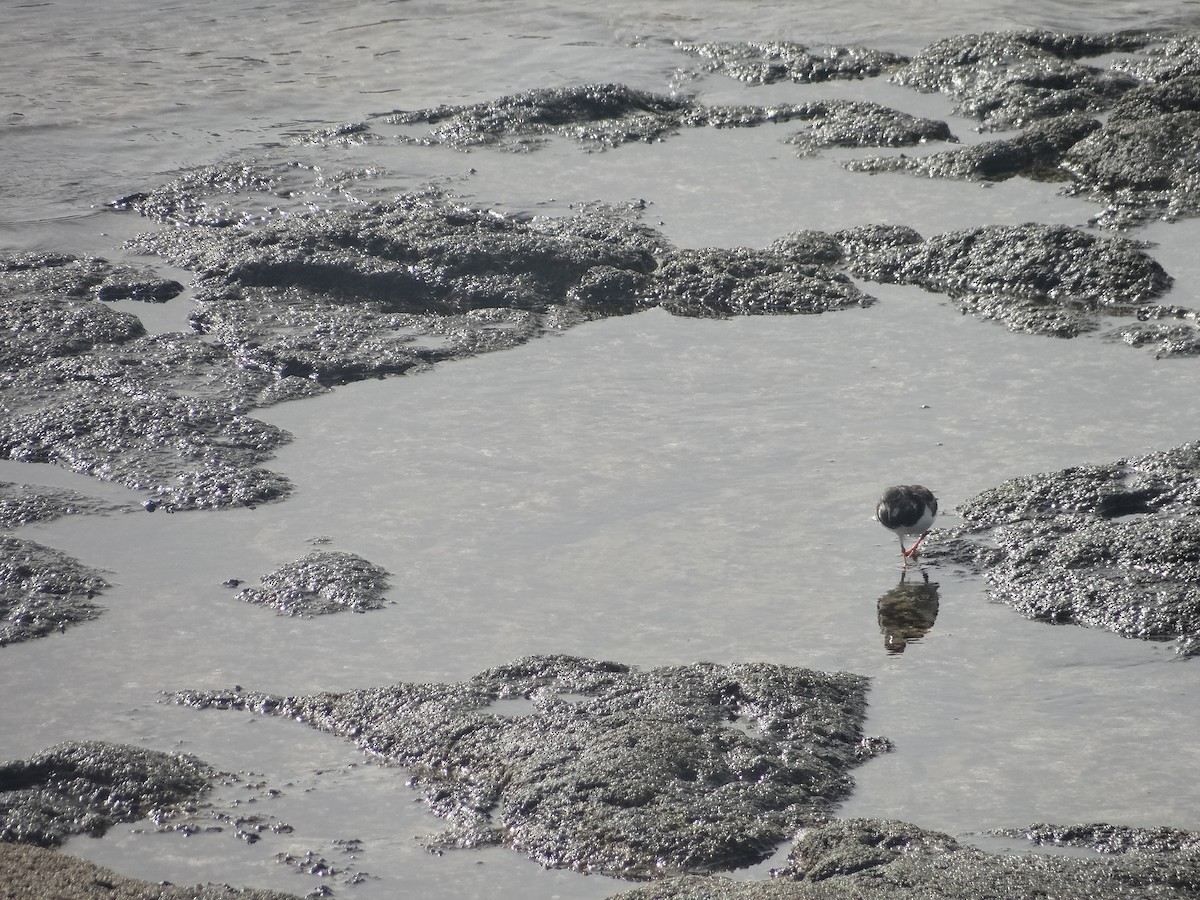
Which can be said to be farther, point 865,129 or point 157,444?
point 865,129

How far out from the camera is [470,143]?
10281 millimetres

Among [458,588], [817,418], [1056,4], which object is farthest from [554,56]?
[458,588]

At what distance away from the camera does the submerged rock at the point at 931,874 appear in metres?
3.10

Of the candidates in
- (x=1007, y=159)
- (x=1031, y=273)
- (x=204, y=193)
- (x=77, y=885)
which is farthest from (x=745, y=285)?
(x=77, y=885)

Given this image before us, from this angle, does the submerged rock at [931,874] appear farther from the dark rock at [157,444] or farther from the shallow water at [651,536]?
the dark rock at [157,444]

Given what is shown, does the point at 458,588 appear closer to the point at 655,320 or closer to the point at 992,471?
the point at 992,471

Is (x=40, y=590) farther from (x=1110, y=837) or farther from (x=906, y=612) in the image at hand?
(x=1110, y=837)

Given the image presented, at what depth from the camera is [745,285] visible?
25.3 ft

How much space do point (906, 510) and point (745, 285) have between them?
2907 millimetres

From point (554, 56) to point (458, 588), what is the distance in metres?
8.59

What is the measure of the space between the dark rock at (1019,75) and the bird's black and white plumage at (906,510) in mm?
5707

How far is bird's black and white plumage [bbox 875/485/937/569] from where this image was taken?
5055 millimetres

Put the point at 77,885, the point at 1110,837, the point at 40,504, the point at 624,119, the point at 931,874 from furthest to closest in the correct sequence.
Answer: the point at 624,119, the point at 40,504, the point at 1110,837, the point at 77,885, the point at 931,874

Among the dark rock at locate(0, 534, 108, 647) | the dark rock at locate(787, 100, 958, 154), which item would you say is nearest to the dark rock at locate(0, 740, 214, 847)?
the dark rock at locate(0, 534, 108, 647)
